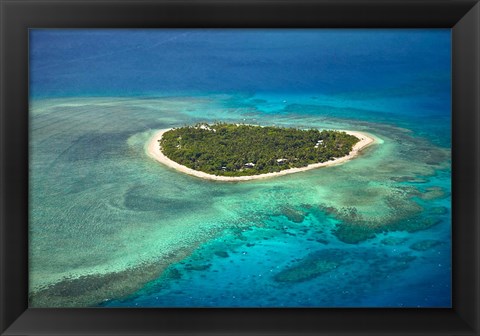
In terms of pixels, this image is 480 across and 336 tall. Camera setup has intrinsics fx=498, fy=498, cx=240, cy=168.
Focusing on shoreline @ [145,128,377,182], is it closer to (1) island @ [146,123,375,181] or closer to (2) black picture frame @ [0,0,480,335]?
(1) island @ [146,123,375,181]

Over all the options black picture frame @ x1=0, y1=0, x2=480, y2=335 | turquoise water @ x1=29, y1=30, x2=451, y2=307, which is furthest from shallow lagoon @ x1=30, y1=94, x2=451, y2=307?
black picture frame @ x1=0, y1=0, x2=480, y2=335

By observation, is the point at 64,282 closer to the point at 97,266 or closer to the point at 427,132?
the point at 97,266

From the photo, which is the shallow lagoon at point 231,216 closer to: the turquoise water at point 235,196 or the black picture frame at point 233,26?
the turquoise water at point 235,196

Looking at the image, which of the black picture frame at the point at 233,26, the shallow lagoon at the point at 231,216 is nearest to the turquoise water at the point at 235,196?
the shallow lagoon at the point at 231,216

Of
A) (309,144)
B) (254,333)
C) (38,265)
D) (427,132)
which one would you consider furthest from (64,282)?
(427,132)

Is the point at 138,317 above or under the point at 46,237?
under

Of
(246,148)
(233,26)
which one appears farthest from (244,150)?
(233,26)

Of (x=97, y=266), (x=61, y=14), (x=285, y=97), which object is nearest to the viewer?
(x=61, y=14)
